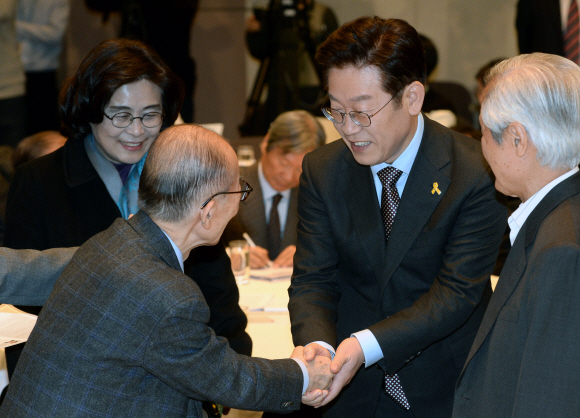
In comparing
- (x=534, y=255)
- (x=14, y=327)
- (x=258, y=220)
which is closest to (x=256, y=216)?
(x=258, y=220)

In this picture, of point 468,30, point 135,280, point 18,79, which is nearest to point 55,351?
point 135,280

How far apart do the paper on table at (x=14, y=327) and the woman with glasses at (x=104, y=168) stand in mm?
254

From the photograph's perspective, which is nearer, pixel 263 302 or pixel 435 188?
pixel 435 188

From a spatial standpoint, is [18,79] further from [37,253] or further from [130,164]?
[37,253]

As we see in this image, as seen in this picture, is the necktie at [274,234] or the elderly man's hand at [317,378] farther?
the necktie at [274,234]

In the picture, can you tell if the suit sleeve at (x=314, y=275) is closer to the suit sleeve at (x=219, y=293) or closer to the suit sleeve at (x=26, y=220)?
the suit sleeve at (x=219, y=293)

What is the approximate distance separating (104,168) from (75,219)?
0.20 m

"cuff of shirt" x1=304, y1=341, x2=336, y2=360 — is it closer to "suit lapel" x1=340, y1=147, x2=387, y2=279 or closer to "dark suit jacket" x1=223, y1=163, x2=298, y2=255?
"suit lapel" x1=340, y1=147, x2=387, y2=279

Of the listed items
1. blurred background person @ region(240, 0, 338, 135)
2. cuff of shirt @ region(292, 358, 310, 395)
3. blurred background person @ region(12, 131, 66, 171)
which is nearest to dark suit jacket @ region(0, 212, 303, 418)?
cuff of shirt @ region(292, 358, 310, 395)

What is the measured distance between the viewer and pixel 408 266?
72.0 inches

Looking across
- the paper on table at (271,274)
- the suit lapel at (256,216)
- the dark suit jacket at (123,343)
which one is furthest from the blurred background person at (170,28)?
the dark suit jacket at (123,343)

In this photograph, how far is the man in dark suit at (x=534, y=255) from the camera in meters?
1.24

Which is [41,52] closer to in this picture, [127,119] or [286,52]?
[286,52]

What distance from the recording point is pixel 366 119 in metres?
1.77
